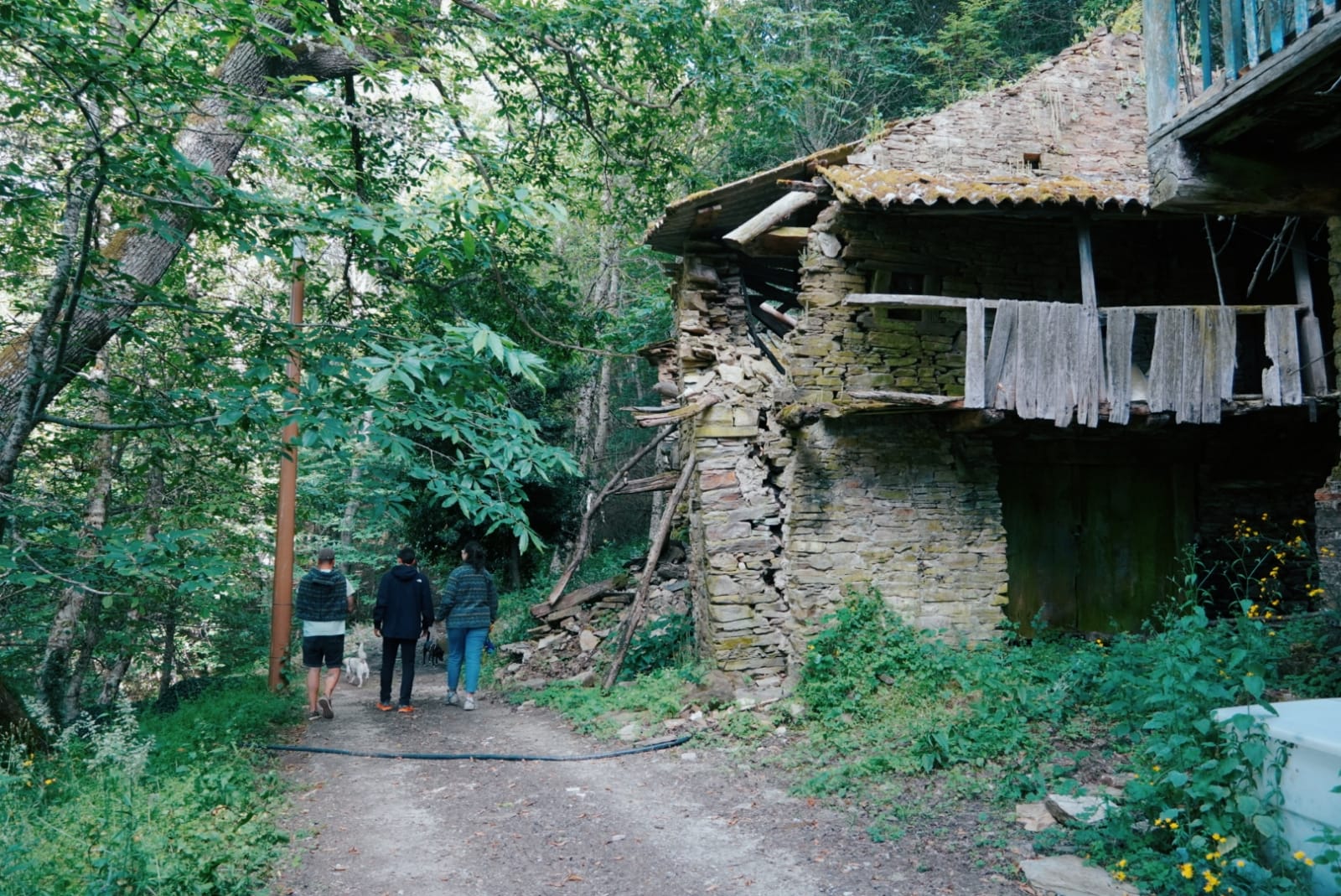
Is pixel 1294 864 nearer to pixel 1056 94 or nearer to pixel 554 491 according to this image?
pixel 1056 94

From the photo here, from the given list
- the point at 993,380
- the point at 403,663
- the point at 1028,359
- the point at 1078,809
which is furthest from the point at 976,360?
the point at 403,663

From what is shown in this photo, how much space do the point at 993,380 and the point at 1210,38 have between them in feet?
10.7

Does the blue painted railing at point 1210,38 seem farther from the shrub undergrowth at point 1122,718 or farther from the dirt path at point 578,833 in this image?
the dirt path at point 578,833

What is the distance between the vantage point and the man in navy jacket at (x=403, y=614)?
339 inches

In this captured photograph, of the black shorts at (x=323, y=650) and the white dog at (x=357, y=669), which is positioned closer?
the black shorts at (x=323, y=650)

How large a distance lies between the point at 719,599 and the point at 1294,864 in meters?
5.39

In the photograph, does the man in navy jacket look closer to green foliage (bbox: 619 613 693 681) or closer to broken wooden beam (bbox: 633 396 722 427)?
green foliage (bbox: 619 613 693 681)

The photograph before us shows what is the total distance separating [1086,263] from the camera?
732 centimetres

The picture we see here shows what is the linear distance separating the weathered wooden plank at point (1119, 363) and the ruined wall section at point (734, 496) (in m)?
3.01

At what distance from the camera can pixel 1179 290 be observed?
8.80m

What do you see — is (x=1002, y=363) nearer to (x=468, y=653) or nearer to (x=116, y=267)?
(x=468, y=653)

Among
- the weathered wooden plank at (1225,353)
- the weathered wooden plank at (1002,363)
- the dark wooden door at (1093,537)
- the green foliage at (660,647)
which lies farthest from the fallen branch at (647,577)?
the weathered wooden plank at (1225,353)

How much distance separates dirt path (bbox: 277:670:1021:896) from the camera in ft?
14.2

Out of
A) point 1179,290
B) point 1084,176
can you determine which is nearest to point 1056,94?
point 1084,176
